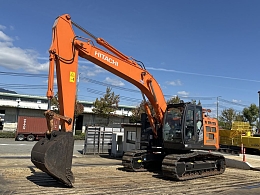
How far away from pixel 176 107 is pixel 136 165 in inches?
116

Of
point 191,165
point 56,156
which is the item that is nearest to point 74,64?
point 56,156

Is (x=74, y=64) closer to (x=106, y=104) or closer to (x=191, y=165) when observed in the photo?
(x=191, y=165)

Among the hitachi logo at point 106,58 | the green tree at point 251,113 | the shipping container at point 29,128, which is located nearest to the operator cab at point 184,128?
the hitachi logo at point 106,58

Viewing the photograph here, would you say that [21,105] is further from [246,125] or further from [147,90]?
[147,90]

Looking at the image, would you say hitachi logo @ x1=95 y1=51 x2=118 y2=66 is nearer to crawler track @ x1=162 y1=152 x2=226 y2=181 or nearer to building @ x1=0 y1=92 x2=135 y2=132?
crawler track @ x1=162 y1=152 x2=226 y2=181

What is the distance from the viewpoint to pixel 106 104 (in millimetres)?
38656

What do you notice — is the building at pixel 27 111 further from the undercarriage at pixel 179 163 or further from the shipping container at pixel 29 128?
the undercarriage at pixel 179 163

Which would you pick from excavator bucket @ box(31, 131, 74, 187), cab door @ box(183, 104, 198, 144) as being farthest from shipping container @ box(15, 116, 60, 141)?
excavator bucket @ box(31, 131, 74, 187)

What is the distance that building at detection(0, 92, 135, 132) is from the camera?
136ft

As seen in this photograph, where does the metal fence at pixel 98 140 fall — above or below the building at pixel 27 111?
below

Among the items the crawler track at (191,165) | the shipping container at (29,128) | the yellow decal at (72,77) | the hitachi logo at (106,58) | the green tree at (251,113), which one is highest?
the green tree at (251,113)

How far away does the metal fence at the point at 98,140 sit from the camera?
19112mm

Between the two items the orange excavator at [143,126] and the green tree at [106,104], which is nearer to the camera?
the orange excavator at [143,126]

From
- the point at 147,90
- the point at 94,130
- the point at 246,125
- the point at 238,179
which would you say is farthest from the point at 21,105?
the point at 238,179
